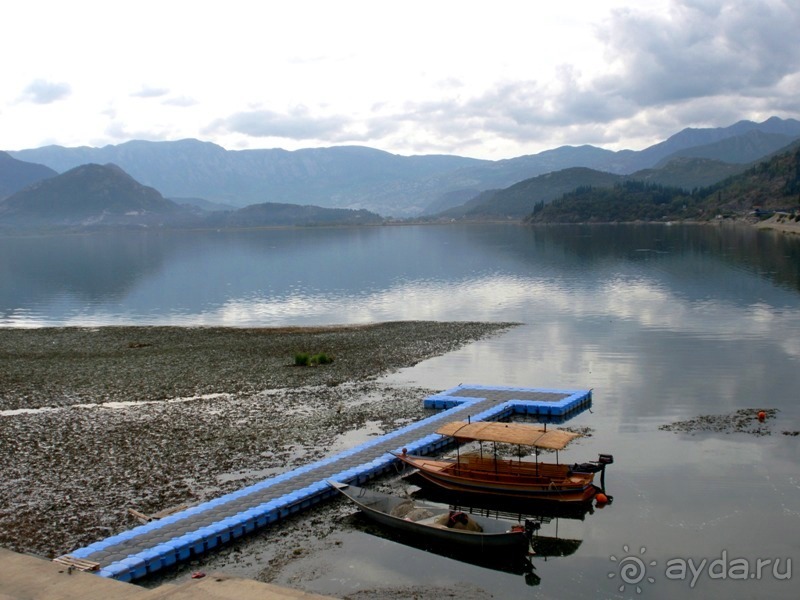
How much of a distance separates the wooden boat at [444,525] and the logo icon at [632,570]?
2628 millimetres

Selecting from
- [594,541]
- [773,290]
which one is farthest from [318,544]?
[773,290]

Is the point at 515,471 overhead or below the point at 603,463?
below

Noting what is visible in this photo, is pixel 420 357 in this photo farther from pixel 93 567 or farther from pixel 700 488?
pixel 93 567

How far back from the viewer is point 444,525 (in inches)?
932

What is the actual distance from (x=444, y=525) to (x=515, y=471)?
494 cm

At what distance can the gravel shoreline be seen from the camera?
2706 cm

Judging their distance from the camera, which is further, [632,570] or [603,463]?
[603,463]

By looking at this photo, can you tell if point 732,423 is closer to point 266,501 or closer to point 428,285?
point 266,501

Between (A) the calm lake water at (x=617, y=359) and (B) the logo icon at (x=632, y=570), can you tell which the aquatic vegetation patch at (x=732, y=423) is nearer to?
(A) the calm lake water at (x=617, y=359)

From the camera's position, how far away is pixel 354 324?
71062 mm

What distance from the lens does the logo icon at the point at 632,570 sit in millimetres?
21188

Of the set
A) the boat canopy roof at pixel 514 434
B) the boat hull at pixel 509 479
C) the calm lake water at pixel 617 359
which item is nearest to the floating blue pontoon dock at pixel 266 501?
the boat hull at pixel 509 479

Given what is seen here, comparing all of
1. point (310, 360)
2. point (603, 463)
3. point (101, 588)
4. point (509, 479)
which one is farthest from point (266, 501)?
point (310, 360)

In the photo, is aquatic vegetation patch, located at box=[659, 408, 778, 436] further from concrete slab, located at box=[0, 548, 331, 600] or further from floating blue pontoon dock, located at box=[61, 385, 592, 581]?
concrete slab, located at box=[0, 548, 331, 600]
